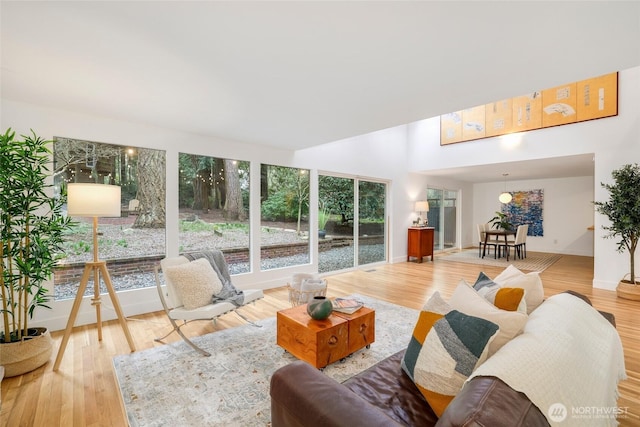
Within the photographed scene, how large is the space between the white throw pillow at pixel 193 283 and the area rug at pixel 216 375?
1.32ft

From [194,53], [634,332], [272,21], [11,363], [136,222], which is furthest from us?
[136,222]

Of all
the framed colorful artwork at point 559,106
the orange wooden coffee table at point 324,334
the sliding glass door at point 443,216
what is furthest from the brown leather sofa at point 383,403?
the sliding glass door at point 443,216

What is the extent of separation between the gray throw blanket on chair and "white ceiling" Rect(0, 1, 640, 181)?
1622 millimetres

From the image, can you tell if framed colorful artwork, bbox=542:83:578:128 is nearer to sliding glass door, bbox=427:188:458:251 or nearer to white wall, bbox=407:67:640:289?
white wall, bbox=407:67:640:289

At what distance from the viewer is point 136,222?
11.7 ft

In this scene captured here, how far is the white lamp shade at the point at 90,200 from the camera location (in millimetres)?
2396

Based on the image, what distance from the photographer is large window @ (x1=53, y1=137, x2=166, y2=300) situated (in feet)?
10.3

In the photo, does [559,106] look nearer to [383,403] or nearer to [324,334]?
[324,334]

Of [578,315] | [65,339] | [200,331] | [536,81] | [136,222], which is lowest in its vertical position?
[200,331]

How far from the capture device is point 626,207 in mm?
3959

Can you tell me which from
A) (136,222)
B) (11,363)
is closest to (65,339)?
(11,363)

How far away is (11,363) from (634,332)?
5798 mm

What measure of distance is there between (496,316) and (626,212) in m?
4.59

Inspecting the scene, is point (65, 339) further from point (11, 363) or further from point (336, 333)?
point (336, 333)
